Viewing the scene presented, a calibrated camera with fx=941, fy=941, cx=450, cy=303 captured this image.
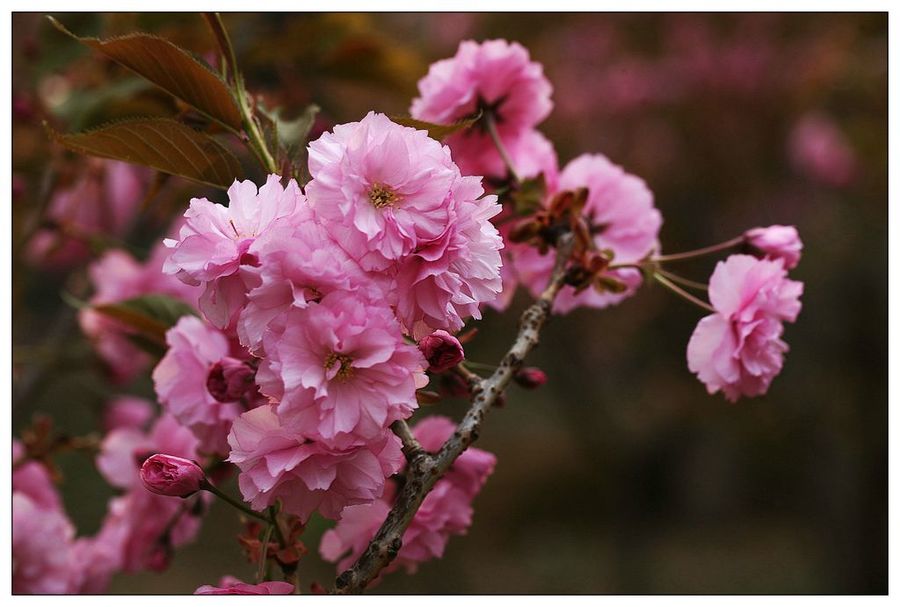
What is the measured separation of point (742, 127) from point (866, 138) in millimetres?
1149

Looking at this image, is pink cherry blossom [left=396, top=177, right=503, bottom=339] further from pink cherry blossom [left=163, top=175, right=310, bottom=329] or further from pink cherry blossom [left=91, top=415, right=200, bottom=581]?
pink cherry blossom [left=91, top=415, right=200, bottom=581]

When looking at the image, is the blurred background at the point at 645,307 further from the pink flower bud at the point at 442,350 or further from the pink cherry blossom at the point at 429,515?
the pink flower bud at the point at 442,350

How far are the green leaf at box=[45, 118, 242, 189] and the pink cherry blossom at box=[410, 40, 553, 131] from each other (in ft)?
0.57

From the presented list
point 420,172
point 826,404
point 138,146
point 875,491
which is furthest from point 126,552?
point 826,404

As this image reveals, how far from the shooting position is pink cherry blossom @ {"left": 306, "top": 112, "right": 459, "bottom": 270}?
445 mm

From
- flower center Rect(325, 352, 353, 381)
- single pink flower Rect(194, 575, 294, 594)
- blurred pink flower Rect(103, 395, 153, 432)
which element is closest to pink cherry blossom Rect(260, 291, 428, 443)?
flower center Rect(325, 352, 353, 381)

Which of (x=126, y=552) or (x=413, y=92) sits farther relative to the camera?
(x=413, y=92)

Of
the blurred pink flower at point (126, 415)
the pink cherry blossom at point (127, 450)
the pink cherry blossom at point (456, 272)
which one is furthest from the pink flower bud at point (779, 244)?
the blurred pink flower at point (126, 415)

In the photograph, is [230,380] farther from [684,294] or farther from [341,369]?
[684,294]

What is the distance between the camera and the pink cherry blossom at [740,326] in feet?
1.93

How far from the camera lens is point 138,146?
1.81ft

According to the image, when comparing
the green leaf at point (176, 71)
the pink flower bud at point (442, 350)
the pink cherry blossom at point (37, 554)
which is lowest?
the pink cherry blossom at point (37, 554)

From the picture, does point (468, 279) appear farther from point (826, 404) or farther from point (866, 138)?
point (826, 404)

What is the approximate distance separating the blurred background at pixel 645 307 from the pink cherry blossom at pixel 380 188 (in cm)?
23
